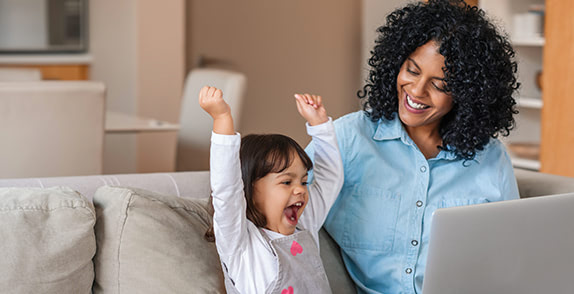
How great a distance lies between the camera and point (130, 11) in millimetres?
4246

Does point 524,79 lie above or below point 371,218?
Result: above

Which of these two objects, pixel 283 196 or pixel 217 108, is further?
A: pixel 283 196

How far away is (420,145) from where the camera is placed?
1651 millimetres

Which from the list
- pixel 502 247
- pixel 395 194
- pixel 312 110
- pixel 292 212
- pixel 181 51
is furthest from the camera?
pixel 181 51

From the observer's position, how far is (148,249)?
1.41 m

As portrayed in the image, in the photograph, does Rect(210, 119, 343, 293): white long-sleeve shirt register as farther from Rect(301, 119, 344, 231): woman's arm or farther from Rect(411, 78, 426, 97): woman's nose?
Rect(411, 78, 426, 97): woman's nose

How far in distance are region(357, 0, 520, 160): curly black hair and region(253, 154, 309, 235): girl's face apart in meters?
0.37

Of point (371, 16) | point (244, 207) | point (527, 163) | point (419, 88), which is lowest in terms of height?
point (527, 163)

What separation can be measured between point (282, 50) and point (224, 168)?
3310 mm

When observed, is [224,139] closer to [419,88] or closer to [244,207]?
[244,207]

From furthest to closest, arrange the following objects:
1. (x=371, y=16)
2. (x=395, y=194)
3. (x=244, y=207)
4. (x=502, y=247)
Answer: (x=371, y=16)
(x=395, y=194)
(x=244, y=207)
(x=502, y=247)

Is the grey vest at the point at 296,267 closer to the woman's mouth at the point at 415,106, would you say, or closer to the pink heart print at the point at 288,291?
the pink heart print at the point at 288,291

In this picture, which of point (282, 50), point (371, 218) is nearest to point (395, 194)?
point (371, 218)

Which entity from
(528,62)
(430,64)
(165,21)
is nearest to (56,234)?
(430,64)
